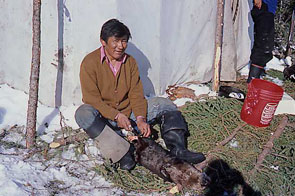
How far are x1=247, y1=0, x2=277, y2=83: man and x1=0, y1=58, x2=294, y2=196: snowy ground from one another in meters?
2.27

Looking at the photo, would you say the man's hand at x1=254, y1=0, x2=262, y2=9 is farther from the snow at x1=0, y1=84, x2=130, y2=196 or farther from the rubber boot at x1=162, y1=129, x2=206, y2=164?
the snow at x1=0, y1=84, x2=130, y2=196

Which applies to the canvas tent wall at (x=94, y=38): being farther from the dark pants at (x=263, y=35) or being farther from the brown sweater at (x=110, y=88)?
the brown sweater at (x=110, y=88)

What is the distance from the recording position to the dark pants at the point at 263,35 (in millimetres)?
3867

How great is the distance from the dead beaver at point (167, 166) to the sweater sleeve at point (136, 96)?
0.99 feet

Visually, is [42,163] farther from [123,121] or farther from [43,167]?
[123,121]

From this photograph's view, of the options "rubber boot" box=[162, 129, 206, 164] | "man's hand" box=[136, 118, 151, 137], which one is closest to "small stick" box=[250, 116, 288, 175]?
"rubber boot" box=[162, 129, 206, 164]

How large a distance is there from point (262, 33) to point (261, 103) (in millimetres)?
1316

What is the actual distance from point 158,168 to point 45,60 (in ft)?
5.49

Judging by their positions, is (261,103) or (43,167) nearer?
(43,167)

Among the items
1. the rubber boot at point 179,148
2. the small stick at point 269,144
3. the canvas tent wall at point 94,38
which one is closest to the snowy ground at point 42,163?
the canvas tent wall at point 94,38

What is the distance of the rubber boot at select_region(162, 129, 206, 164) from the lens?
239 cm

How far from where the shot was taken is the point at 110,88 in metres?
2.62

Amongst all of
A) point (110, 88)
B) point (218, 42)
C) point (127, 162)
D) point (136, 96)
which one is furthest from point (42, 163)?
point (218, 42)

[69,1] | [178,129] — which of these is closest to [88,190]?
[178,129]
